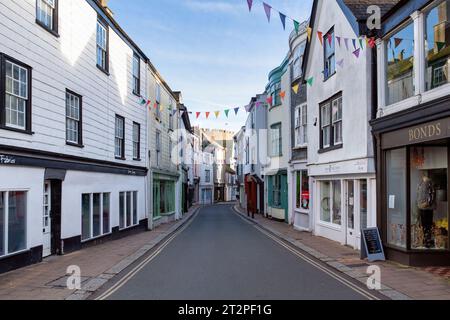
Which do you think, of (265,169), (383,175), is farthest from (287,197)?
(383,175)

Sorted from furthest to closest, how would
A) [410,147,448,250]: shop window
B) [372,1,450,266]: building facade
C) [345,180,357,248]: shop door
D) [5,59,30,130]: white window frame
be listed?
[345,180,357,248]: shop door, [410,147,448,250]: shop window, [5,59,30,130]: white window frame, [372,1,450,266]: building facade

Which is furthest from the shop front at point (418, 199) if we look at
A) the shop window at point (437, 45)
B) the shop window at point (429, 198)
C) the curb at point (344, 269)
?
the curb at point (344, 269)

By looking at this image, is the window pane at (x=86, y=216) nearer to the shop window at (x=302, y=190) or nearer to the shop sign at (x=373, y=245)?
the shop sign at (x=373, y=245)

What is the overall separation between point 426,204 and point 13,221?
10095 mm

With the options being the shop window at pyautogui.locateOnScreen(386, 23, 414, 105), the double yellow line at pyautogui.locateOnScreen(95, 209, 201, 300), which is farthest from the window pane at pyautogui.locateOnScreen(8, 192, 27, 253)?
the shop window at pyautogui.locateOnScreen(386, 23, 414, 105)

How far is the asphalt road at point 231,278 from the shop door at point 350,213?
7.35 ft

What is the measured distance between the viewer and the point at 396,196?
1206 cm

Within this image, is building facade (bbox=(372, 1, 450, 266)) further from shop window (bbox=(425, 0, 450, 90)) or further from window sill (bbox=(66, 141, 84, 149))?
window sill (bbox=(66, 141, 84, 149))

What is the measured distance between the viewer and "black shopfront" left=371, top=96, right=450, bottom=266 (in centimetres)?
1097

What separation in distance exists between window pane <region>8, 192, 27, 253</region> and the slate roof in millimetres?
10831

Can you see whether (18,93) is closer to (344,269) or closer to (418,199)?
(344,269)

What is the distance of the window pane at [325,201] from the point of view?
59.1ft

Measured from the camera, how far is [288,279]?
9.77 meters

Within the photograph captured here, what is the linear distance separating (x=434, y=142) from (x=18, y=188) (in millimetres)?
9999
